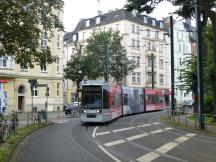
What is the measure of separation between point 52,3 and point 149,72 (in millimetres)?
81464

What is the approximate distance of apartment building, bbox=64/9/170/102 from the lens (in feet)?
302

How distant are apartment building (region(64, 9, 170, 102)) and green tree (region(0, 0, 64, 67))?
71542mm

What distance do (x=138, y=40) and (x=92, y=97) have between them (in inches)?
2570

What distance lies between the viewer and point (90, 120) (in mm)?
31125

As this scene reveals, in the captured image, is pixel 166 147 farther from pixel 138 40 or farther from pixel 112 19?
pixel 112 19

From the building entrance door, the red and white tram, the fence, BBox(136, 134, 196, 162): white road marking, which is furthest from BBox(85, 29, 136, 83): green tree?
BBox(136, 134, 196, 162): white road marking

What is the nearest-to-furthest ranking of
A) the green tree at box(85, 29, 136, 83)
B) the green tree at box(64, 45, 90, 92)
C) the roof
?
the green tree at box(64, 45, 90, 92) → the green tree at box(85, 29, 136, 83) → the roof

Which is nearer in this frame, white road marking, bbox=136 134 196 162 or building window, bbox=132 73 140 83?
white road marking, bbox=136 134 196 162

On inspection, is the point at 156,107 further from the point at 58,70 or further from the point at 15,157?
the point at 15,157

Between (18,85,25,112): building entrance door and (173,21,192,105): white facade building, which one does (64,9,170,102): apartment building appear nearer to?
(173,21,192,105): white facade building

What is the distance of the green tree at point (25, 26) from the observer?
14.2 meters

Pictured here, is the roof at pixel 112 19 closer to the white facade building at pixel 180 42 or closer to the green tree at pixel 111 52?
the white facade building at pixel 180 42

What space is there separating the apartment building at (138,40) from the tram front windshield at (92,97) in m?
55.8

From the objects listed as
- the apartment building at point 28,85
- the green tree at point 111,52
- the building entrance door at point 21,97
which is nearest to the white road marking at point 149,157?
the apartment building at point 28,85
